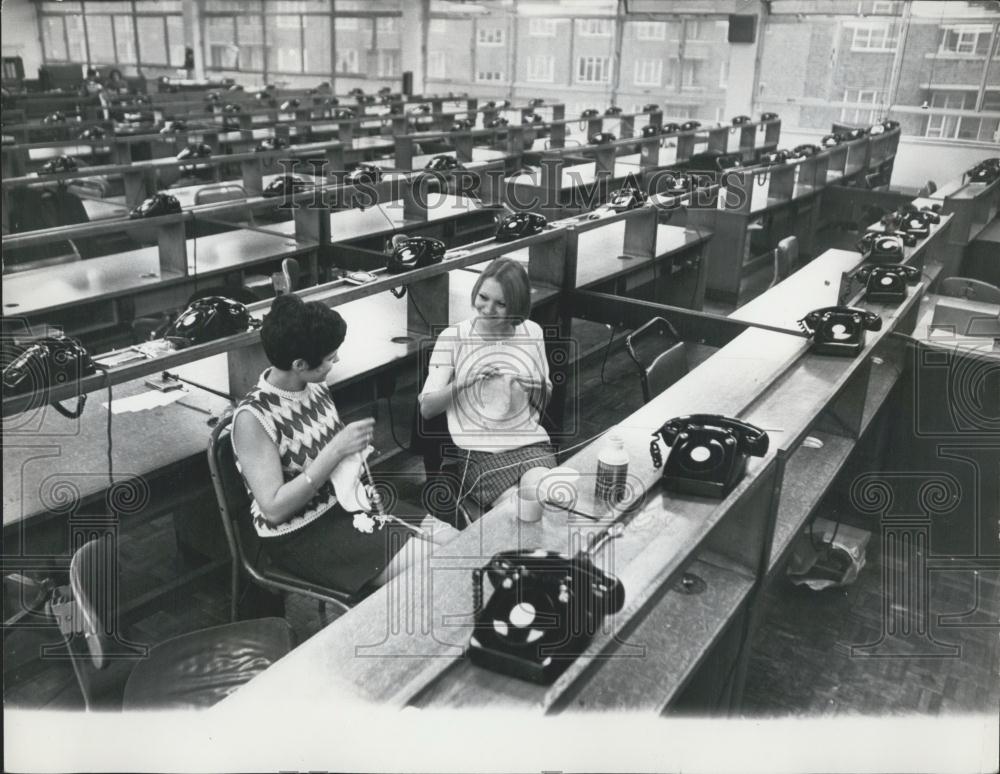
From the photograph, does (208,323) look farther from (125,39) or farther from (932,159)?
(125,39)

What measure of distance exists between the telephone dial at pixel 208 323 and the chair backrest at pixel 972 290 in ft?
11.7

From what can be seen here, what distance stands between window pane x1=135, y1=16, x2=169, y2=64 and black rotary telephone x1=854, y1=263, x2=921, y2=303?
57.3 feet

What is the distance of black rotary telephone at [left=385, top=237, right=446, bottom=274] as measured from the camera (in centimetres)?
333

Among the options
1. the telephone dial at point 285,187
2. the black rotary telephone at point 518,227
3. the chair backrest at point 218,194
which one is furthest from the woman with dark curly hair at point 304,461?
the chair backrest at point 218,194

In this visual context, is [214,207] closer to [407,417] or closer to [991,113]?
[407,417]

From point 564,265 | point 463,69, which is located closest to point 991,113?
point 463,69

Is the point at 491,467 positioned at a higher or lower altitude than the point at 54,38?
A: lower

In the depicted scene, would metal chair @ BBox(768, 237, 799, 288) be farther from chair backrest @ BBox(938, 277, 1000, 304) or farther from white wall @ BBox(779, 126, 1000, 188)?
white wall @ BBox(779, 126, 1000, 188)

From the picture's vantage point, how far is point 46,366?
6.97ft

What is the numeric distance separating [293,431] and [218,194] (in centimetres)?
388

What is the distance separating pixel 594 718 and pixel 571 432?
2877mm

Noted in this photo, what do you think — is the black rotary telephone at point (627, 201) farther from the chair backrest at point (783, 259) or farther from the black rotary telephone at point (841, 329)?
the black rotary telephone at point (841, 329)

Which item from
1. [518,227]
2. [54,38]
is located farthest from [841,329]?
[54,38]

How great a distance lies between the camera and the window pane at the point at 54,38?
19.1 metres
